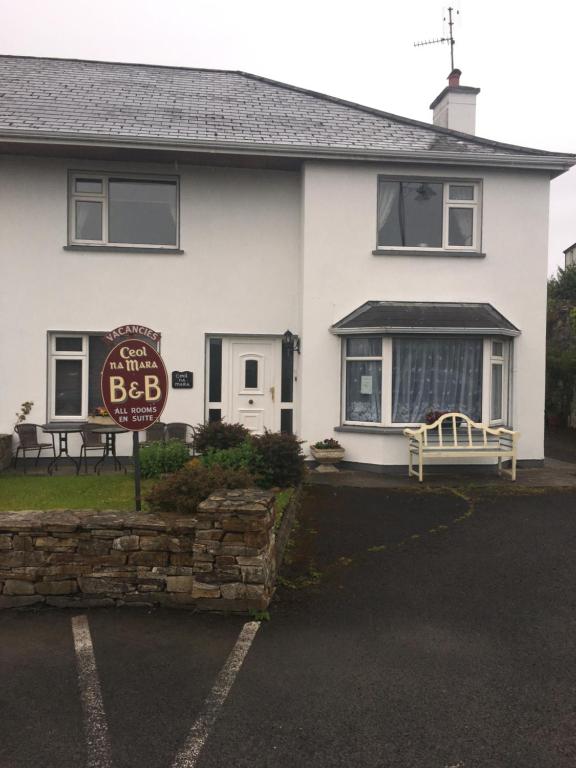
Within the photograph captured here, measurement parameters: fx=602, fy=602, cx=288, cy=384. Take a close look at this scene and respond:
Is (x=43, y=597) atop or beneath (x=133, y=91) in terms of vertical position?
beneath

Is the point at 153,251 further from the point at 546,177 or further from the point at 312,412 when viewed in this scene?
the point at 546,177

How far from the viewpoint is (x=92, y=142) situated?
10.4m

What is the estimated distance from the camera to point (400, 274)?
11.4m

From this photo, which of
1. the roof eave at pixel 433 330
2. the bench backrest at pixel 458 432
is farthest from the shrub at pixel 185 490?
the roof eave at pixel 433 330

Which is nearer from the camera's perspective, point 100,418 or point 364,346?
point 100,418

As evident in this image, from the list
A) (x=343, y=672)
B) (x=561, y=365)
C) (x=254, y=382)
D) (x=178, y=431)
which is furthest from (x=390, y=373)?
(x=561, y=365)

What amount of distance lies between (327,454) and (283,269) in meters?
3.72

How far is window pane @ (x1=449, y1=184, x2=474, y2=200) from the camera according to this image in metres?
11.6

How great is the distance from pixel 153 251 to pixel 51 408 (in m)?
3.51

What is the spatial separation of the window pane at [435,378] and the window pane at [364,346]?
0.31 m

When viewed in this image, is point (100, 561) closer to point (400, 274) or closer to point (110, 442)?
point (110, 442)

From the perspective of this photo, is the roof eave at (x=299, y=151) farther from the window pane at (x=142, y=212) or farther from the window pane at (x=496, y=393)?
the window pane at (x=496, y=393)

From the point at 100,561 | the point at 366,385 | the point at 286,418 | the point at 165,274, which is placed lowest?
the point at 100,561

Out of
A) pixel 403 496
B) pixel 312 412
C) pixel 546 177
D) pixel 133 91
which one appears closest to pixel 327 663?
pixel 403 496
